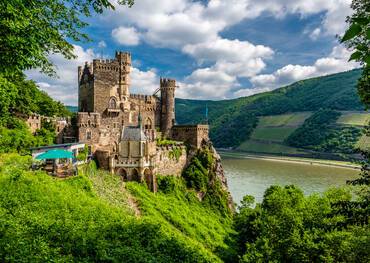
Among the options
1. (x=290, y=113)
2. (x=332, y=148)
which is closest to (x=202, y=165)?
(x=332, y=148)

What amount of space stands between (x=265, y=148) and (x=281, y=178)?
65.7 m

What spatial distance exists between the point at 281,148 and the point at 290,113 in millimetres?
53940

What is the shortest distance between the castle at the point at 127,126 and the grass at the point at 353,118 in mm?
106132

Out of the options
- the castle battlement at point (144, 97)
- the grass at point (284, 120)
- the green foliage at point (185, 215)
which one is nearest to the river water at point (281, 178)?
the green foliage at point (185, 215)

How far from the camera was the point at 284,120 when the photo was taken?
163 m

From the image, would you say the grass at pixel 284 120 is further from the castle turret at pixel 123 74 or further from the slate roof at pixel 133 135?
the slate roof at pixel 133 135

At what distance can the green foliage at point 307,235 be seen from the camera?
17.3 meters

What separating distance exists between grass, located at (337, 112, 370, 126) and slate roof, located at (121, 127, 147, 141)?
11789 cm

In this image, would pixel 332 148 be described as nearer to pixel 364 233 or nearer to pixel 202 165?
pixel 202 165

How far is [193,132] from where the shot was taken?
148 ft

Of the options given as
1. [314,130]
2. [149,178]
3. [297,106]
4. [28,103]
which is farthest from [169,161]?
A: [297,106]

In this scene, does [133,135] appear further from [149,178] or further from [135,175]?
[149,178]

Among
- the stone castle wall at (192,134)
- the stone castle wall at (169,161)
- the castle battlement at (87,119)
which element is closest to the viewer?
the castle battlement at (87,119)

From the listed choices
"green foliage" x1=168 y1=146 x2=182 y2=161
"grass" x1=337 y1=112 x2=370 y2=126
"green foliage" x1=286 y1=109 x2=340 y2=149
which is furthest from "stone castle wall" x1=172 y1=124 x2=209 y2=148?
"grass" x1=337 y1=112 x2=370 y2=126
